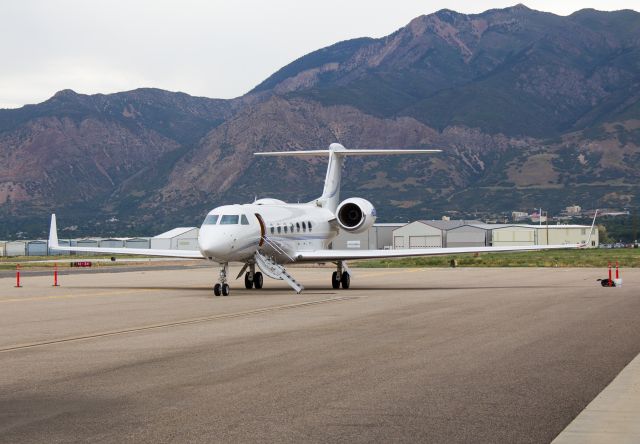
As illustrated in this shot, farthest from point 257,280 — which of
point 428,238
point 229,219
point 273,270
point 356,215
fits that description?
point 428,238

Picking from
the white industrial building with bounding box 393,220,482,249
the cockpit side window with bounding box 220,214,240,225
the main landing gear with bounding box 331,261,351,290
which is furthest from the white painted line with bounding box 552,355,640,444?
the white industrial building with bounding box 393,220,482,249

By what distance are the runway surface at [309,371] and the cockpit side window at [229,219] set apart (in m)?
7.91

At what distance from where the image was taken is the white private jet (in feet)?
109

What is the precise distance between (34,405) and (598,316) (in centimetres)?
1527

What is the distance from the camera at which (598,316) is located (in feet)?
73.2

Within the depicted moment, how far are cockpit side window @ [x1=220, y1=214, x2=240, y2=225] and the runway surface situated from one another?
7.91 meters

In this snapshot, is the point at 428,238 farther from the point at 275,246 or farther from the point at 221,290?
the point at 221,290

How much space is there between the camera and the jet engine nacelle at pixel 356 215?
130 feet

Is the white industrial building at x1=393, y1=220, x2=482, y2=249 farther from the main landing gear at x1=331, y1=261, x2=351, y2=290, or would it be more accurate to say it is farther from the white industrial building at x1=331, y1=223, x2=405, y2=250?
the main landing gear at x1=331, y1=261, x2=351, y2=290

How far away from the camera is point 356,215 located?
40.1 meters

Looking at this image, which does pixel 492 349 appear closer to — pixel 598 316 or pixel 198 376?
pixel 198 376

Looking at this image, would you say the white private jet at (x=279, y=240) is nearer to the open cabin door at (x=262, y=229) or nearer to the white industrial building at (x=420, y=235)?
the open cabin door at (x=262, y=229)

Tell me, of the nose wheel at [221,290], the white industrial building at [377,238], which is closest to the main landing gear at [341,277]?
the nose wheel at [221,290]

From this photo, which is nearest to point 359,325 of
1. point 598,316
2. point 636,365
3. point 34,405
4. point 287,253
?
point 598,316
